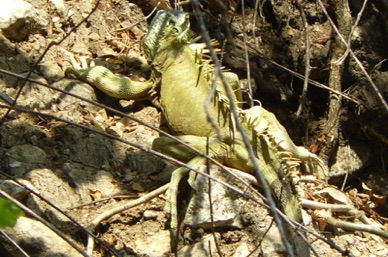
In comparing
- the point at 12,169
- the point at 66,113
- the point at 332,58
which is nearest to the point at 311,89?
the point at 332,58

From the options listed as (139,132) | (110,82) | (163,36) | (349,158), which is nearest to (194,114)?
(139,132)

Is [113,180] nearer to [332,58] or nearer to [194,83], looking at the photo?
[194,83]

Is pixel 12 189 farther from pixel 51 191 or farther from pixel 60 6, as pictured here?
pixel 60 6

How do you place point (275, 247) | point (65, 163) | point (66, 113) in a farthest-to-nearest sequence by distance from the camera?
1. point (66, 113)
2. point (65, 163)
3. point (275, 247)

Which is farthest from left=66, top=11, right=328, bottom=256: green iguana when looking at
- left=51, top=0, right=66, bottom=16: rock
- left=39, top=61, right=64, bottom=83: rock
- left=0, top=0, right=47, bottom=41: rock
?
left=51, top=0, right=66, bottom=16: rock

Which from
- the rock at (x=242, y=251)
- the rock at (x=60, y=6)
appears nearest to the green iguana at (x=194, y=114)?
the rock at (x=242, y=251)

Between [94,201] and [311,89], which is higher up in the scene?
[311,89]
